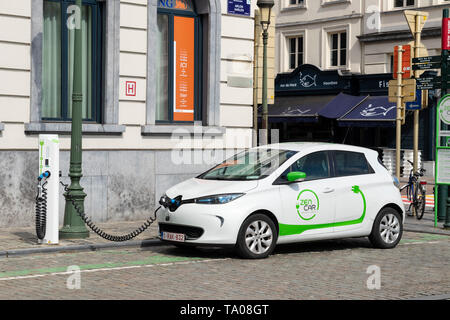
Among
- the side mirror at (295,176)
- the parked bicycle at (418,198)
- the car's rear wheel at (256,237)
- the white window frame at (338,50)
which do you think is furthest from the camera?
the white window frame at (338,50)

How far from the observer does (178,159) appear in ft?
53.9

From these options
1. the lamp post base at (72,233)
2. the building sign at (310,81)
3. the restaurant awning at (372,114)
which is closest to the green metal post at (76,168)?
the lamp post base at (72,233)

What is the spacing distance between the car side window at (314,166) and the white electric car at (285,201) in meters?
0.01

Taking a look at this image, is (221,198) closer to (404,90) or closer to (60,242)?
(60,242)

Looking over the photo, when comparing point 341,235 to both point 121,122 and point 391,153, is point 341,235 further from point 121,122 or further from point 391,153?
point 391,153

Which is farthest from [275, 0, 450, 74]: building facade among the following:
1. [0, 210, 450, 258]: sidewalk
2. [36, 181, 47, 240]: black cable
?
[36, 181, 47, 240]: black cable

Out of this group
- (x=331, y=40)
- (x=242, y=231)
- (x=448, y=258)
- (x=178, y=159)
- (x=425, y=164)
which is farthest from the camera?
(x=331, y=40)

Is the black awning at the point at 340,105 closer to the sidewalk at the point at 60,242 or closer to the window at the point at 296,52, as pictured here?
the window at the point at 296,52

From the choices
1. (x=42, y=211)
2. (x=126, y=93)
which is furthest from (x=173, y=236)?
(x=126, y=93)

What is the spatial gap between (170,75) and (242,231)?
682cm

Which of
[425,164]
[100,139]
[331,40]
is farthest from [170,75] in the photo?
[331,40]

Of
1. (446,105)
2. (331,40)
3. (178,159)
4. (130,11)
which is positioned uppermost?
(331,40)

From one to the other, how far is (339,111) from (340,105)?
403 mm

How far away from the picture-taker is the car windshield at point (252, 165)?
11.4 meters
